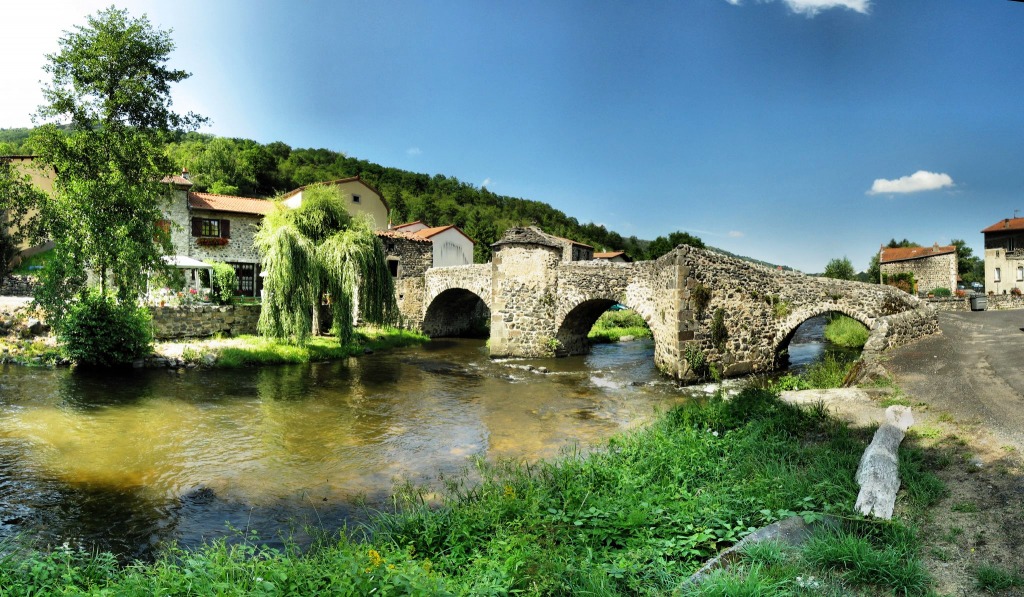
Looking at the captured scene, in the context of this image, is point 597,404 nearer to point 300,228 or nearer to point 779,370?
point 779,370

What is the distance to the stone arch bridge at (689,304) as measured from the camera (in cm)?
1337

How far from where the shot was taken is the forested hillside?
2058 inches

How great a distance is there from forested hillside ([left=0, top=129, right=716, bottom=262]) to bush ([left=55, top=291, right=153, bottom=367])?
3053 centimetres

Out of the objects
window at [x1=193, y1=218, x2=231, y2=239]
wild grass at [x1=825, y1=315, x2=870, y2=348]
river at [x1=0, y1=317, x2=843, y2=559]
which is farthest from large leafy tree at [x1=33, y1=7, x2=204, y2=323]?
wild grass at [x1=825, y1=315, x2=870, y2=348]

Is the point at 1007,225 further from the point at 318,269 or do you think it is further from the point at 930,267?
the point at 318,269

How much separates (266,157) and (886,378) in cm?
6269

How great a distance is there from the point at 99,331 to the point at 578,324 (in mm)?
14375

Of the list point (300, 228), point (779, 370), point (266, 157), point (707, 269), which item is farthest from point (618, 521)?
point (266, 157)

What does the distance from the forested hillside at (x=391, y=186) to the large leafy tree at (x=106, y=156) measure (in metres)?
26.5

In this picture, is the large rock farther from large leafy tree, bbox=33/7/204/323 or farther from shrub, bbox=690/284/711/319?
large leafy tree, bbox=33/7/204/323

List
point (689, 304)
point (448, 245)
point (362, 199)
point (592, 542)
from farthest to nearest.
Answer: point (362, 199) → point (448, 245) → point (689, 304) → point (592, 542)

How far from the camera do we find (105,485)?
6.88 meters

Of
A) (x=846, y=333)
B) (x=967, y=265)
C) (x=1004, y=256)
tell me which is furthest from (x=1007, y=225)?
(x=846, y=333)

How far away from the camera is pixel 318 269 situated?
711 inches
